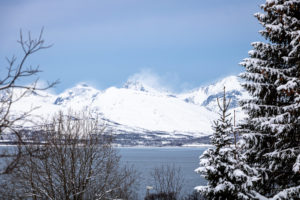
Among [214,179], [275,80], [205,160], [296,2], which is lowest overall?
[214,179]

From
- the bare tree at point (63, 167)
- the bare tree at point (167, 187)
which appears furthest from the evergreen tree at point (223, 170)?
the bare tree at point (167, 187)

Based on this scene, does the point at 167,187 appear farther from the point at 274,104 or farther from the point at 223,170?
the point at 223,170

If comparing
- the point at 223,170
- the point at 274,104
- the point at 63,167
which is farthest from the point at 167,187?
the point at 223,170

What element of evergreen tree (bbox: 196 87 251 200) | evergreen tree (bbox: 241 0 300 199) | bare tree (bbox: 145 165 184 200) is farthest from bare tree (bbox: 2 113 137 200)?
bare tree (bbox: 145 165 184 200)

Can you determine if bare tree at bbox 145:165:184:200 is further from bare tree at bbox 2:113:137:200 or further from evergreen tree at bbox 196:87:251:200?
evergreen tree at bbox 196:87:251:200

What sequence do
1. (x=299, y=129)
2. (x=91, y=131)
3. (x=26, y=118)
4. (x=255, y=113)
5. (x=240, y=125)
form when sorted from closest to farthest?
(x=26, y=118)
(x=299, y=129)
(x=255, y=113)
(x=240, y=125)
(x=91, y=131)

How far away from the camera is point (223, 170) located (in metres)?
11.3

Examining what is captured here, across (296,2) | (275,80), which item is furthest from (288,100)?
(296,2)

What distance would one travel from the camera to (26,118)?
194 inches

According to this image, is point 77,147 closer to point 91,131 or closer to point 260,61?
point 91,131

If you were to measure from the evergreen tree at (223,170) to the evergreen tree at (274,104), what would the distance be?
78cm

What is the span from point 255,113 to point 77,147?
10.2 metres

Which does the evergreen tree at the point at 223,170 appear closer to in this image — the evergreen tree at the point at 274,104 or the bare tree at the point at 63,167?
the evergreen tree at the point at 274,104

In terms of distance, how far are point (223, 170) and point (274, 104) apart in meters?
4.03
